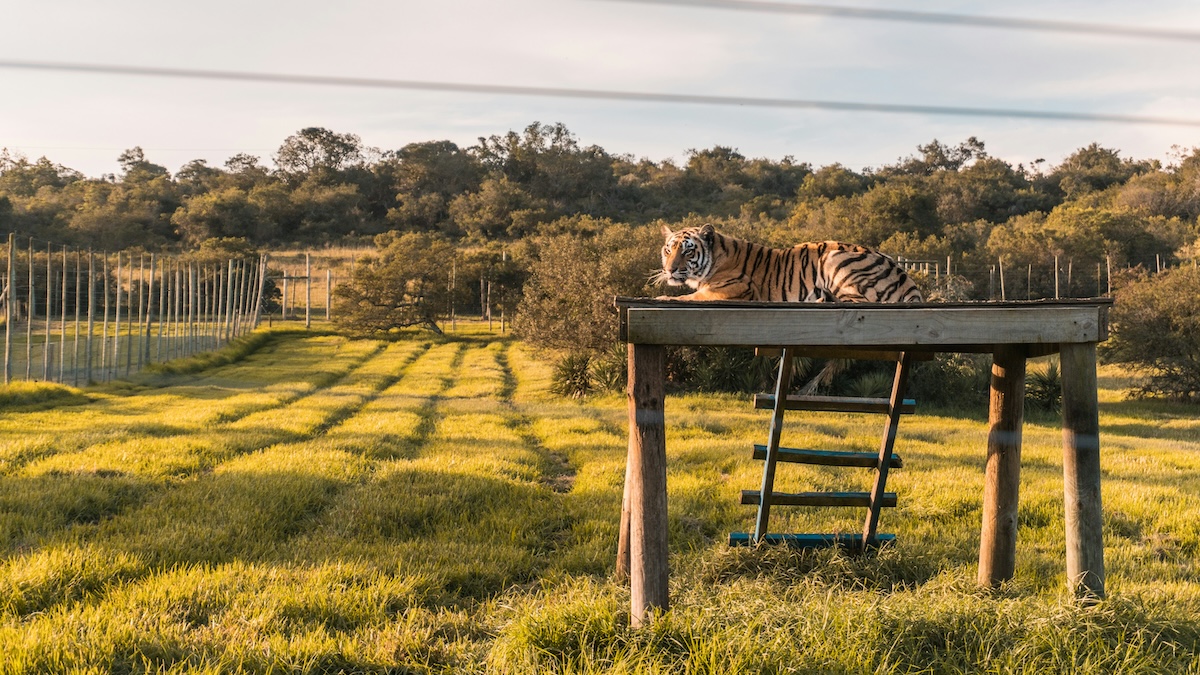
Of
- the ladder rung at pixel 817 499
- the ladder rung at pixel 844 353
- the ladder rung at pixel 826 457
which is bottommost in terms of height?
the ladder rung at pixel 817 499

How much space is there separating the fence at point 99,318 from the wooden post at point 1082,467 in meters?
18.6

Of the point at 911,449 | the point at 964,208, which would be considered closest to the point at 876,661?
the point at 911,449

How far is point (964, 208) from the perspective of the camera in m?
59.4

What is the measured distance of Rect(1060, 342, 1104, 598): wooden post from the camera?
15.9 ft

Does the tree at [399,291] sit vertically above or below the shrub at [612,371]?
above

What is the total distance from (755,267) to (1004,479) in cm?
278

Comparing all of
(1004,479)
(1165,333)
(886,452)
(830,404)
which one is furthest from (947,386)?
(1004,479)

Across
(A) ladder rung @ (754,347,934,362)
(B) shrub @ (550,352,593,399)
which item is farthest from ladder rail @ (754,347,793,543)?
(B) shrub @ (550,352,593,399)

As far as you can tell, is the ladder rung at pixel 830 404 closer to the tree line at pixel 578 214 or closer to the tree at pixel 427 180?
the tree line at pixel 578 214

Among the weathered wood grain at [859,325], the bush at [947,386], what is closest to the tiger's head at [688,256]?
the weathered wood grain at [859,325]

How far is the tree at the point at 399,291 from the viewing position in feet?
132

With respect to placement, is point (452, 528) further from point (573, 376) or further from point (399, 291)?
point (399, 291)

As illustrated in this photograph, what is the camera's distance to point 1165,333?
72.4ft

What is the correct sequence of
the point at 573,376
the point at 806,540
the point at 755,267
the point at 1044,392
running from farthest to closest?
1. the point at 573,376
2. the point at 1044,392
3. the point at 755,267
4. the point at 806,540
